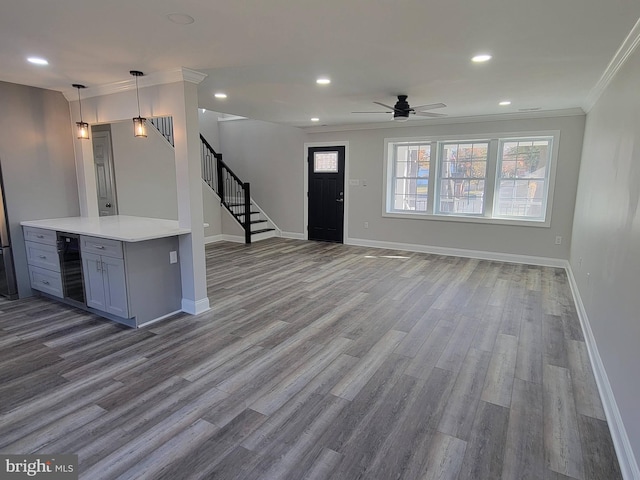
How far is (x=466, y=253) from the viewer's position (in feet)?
22.0

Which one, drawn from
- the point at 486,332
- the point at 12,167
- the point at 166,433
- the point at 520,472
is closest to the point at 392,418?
the point at 520,472

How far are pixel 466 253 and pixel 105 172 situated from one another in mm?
6512

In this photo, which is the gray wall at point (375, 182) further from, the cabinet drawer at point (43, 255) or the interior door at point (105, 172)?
the cabinet drawer at point (43, 255)

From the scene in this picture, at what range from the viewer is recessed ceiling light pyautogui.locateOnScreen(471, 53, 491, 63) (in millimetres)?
3068

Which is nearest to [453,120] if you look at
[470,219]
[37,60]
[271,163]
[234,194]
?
[470,219]

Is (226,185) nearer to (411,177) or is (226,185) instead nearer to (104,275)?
(411,177)

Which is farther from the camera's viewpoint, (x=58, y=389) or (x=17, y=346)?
(x=17, y=346)

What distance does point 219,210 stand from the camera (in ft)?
26.4

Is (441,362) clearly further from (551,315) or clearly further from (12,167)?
(12,167)

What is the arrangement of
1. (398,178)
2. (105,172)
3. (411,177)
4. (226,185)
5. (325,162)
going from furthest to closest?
(226,185) < (325,162) < (398,178) < (411,177) < (105,172)

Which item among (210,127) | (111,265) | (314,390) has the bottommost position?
(314,390)

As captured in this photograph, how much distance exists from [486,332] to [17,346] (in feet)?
14.0

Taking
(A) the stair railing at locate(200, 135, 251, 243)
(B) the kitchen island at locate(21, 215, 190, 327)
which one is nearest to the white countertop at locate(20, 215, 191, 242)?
(B) the kitchen island at locate(21, 215, 190, 327)

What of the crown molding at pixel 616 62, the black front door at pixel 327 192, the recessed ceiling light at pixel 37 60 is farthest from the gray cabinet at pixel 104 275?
the black front door at pixel 327 192
